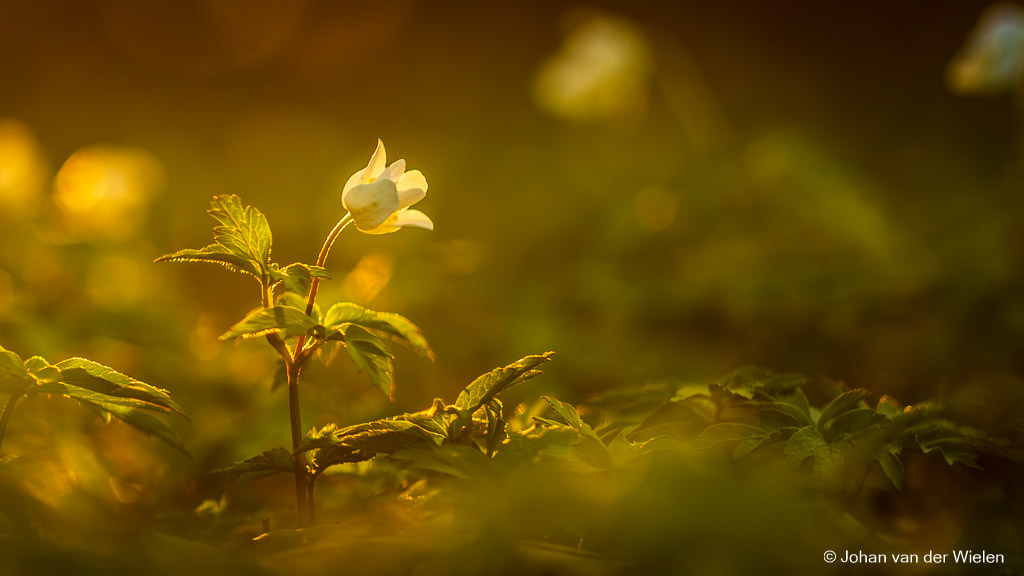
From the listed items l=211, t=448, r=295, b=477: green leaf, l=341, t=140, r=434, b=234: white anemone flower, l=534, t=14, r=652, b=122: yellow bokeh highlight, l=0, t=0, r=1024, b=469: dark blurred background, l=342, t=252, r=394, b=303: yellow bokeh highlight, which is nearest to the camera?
l=211, t=448, r=295, b=477: green leaf

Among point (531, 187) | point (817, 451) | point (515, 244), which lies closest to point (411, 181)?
point (817, 451)

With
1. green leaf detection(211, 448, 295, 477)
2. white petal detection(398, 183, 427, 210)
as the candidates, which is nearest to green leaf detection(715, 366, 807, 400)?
white petal detection(398, 183, 427, 210)

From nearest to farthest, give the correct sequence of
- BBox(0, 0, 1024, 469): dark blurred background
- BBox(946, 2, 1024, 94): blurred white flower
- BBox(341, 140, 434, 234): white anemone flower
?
BBox(341, 140, 434, 234): white anemone flower, BBox(0, 0, 1024, 469): dark blurred background, BBox(946, 2, 1024, 94): blurred white flower

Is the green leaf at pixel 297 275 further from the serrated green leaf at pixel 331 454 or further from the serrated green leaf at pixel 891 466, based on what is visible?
the serrated green leaf at pixel 891 466

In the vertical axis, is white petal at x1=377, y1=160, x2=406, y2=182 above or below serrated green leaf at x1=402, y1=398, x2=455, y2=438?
above

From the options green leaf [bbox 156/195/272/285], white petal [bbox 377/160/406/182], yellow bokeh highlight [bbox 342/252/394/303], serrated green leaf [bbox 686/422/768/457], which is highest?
yellow bokeh highlight [bbox 342/252/394/303]

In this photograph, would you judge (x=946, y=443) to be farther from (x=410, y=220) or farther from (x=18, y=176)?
(x=18, y=176)
